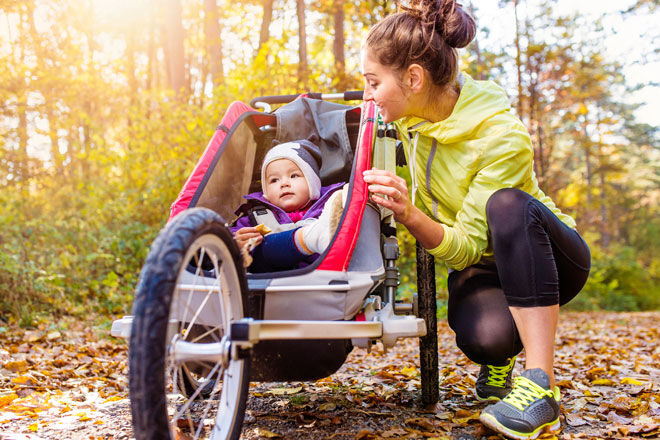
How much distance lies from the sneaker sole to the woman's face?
122 cm

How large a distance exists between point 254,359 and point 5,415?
3.81 feet

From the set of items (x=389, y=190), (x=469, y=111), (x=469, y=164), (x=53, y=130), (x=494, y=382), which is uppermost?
(x=53, y=130)

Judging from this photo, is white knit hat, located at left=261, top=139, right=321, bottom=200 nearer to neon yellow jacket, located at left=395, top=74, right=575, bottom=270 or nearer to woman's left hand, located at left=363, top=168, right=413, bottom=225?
neon yellow jacket, located at left=395, top=74, right=575, bottom=270

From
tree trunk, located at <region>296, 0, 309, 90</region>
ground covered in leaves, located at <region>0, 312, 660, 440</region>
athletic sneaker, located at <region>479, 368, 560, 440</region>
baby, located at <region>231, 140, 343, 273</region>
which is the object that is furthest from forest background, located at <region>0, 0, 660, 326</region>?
athletic sneaker, located at <region>479, 368, 560, 440</region>

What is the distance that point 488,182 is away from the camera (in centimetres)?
212

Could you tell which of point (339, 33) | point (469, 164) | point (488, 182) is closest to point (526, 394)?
point (488, 182)

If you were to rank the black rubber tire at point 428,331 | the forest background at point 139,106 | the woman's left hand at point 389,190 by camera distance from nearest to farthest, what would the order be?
the woman's left hand at point 389,190, the black rubber tire at point 428,331, the forest background at point 139,106

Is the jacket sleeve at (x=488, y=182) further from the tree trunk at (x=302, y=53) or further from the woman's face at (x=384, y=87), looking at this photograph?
the tree trunk at (x=302, y=53)

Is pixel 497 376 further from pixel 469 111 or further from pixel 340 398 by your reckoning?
pixel 469 111

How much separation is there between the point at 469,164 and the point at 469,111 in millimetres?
225

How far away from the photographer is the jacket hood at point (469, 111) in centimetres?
220

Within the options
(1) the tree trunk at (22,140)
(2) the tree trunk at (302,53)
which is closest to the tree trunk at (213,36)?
(2) the tree trunk at (302,53)

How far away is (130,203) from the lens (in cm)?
688

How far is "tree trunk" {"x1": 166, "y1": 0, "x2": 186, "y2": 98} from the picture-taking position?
8281 millimetres
